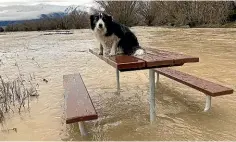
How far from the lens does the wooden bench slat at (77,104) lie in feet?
10.6

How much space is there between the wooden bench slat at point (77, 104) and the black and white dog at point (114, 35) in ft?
2.35

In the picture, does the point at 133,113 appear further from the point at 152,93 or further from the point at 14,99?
the point at 14,99

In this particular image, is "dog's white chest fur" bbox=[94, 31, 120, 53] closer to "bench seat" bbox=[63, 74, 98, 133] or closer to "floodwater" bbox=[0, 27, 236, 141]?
"bench seat" bbox=[63, 74, 98, 133]

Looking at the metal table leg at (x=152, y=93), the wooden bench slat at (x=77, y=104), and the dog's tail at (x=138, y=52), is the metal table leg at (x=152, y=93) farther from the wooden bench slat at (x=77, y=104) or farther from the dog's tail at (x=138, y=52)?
the wooden bench slat at (x=77, y=104)

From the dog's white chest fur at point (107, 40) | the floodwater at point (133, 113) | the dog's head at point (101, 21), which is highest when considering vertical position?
the dog's head at point (101, 21)

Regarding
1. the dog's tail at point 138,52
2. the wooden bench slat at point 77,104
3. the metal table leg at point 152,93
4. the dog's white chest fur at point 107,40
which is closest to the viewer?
the wooden bench slat at point 77,104

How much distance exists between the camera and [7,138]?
3818 millimetres

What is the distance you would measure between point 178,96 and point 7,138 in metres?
2.70

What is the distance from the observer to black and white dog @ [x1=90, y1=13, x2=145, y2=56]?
426 cm

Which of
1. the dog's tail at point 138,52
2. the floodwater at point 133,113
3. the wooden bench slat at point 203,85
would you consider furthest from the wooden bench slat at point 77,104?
the wooden bench slat at point 203,85

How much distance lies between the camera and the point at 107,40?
14.8 ft

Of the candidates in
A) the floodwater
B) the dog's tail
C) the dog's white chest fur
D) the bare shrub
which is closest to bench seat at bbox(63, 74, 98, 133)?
the floodwater

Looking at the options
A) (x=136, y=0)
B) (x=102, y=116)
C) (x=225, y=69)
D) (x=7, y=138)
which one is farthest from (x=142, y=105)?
(x=136, y=0)

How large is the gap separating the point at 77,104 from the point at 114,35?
1159 mm
